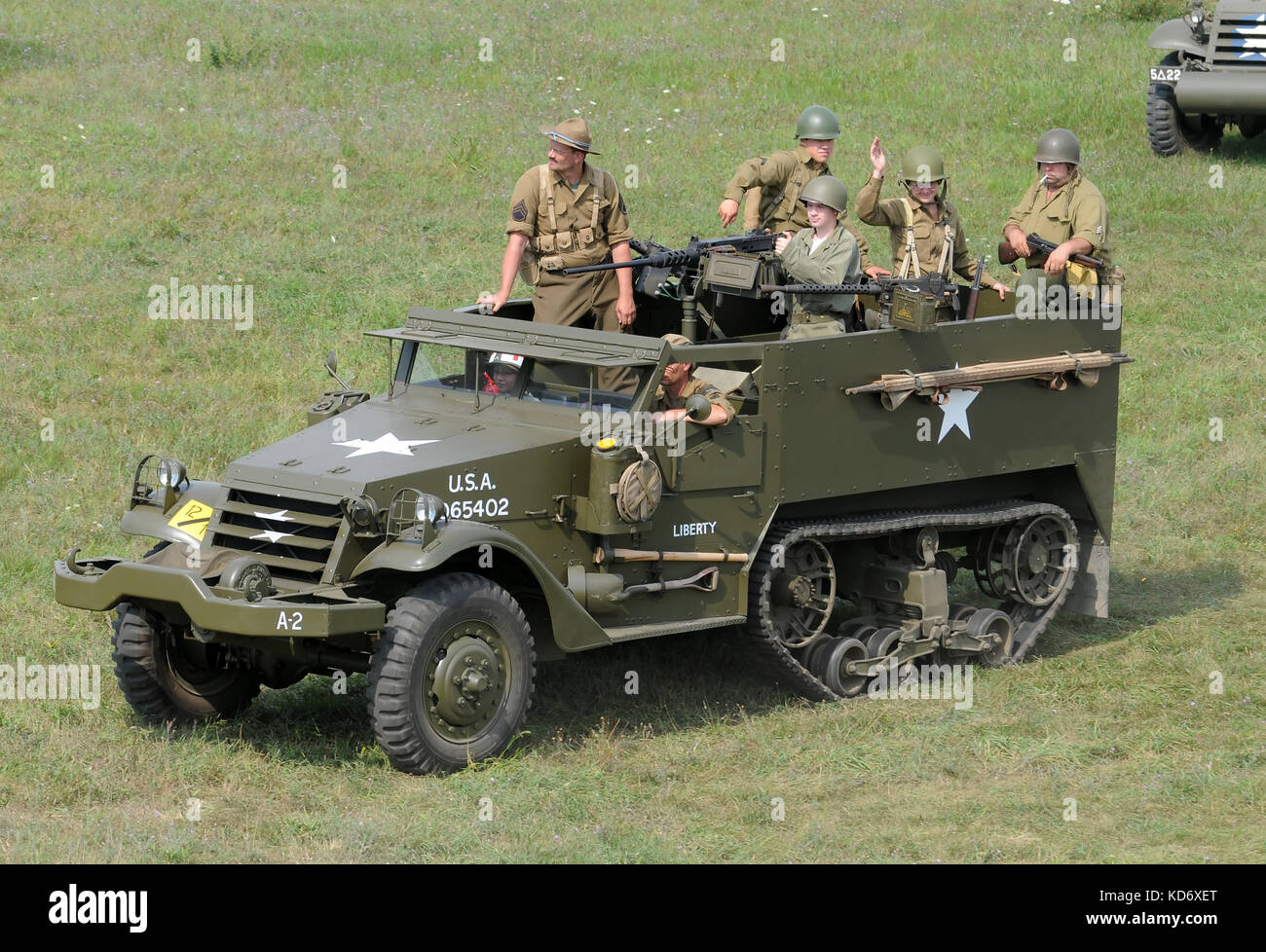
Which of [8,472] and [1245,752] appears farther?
[8,472]

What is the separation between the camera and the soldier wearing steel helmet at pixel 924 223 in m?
10.5

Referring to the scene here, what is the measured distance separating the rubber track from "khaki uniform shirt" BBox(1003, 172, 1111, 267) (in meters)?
1.60

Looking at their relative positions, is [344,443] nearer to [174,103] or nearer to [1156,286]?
[1156,286]

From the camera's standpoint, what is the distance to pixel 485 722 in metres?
8.05

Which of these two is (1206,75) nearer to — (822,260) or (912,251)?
(912,251)

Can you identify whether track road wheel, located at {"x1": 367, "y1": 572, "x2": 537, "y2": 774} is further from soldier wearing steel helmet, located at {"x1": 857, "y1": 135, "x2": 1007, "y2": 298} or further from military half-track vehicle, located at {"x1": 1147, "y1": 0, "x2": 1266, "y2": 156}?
military half-track vehicle, located at {"x1": 1147, "y1": 0, "x2": 1266, "y2": 156}

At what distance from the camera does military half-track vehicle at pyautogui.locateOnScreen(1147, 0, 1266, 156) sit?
19.4 m

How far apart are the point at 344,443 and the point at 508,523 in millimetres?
900

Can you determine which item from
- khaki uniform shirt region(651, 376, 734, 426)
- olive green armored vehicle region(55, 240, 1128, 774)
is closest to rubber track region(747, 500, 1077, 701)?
olive green armored vehicle region(55, 240, 1128, 774)

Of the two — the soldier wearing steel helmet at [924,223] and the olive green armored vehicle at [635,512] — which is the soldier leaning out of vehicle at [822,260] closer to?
the olive green armored vehicle at [635,512]

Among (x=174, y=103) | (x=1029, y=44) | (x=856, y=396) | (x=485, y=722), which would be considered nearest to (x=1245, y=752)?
(x=856, y=396)

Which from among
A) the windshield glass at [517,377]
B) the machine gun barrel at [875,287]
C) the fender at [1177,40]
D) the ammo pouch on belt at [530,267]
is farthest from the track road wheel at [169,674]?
the fender at [1177,40]
